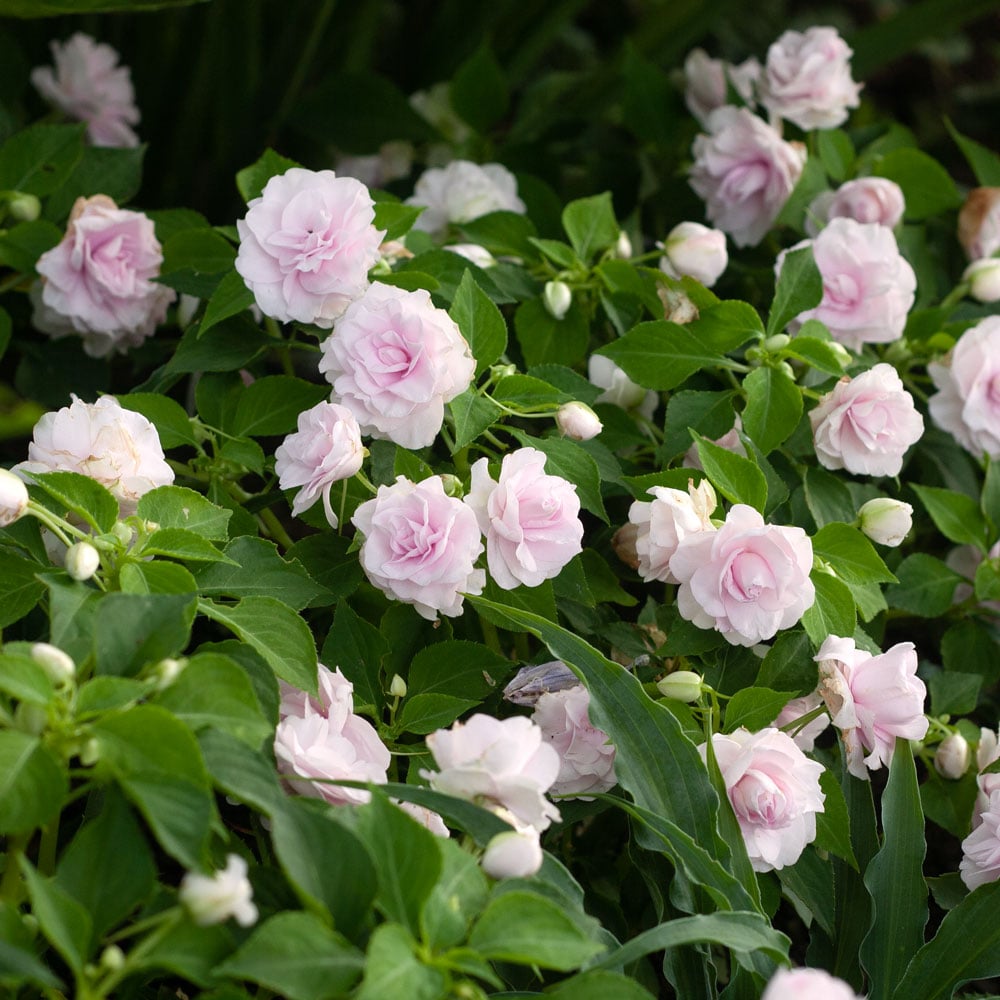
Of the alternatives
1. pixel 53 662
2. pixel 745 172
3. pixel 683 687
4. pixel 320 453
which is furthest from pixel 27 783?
pixel 745 172

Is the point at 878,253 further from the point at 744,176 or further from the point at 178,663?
the point at 178,663

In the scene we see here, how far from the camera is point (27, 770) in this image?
0.57m

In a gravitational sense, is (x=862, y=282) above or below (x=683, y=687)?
above

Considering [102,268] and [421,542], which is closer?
[421,542]

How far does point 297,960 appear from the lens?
54 centimetres

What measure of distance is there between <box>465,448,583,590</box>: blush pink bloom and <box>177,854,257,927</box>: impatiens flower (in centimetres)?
31

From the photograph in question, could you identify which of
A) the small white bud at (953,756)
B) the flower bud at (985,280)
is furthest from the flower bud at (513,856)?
the flower bud at (985,280)

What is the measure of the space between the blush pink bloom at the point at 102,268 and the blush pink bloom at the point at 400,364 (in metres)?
0.33

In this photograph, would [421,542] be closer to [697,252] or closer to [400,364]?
[400,364]

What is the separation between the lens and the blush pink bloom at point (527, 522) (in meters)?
0.79

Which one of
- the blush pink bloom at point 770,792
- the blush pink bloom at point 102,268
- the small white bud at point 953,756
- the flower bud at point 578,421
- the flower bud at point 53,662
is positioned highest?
the flower bud at point 578,421

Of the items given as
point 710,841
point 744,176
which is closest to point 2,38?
point 744,176

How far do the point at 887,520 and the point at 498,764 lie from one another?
0.41 m

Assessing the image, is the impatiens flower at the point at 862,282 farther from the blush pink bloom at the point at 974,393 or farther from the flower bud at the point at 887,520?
the flower bud at the point at 887,520
